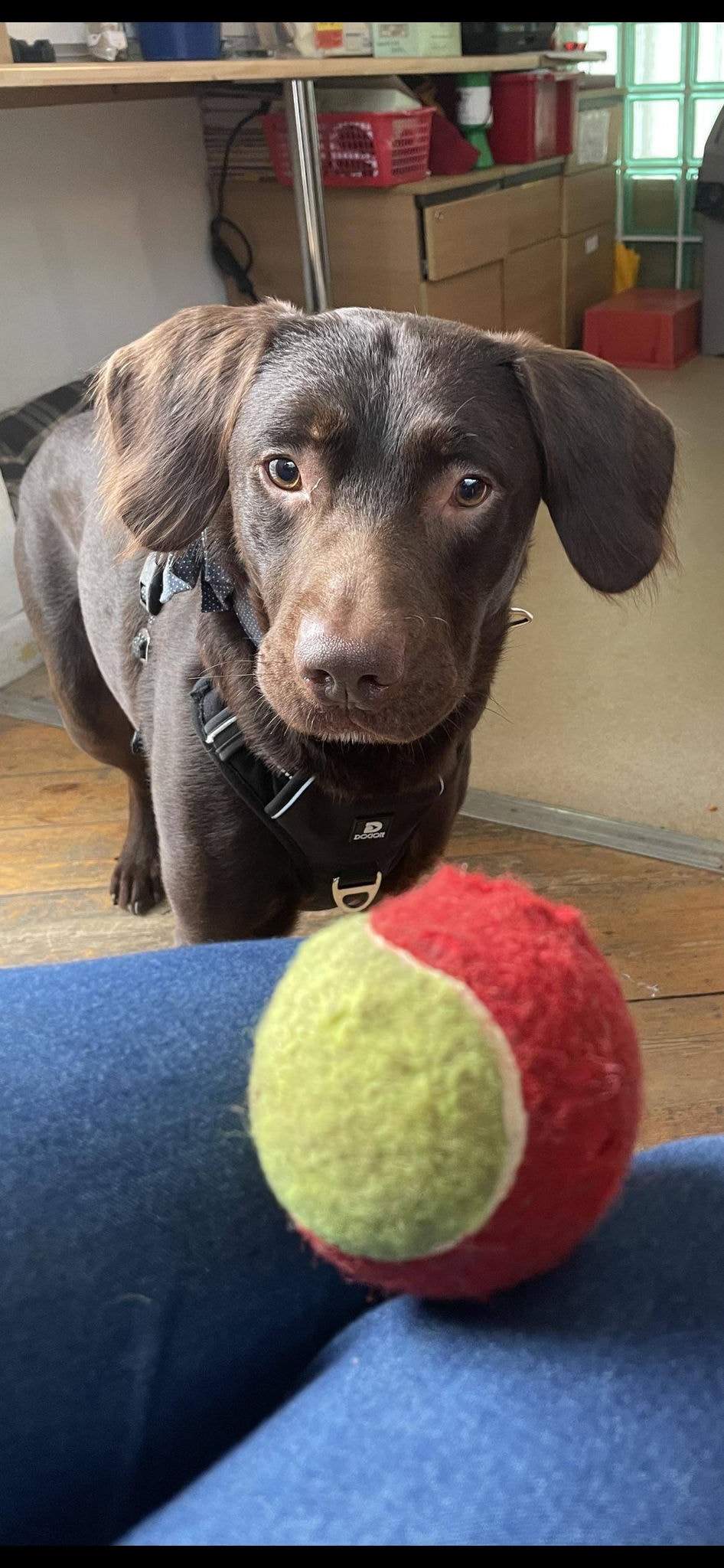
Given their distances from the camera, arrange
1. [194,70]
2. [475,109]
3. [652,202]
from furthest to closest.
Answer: [652,202] → [475,109] → [194,70]

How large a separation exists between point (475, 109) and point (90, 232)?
1652 millimetres

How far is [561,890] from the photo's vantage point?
1830 millimetres

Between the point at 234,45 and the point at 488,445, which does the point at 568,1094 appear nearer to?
the point at 488,445

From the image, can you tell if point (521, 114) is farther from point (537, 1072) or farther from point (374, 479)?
point (537, 1072)

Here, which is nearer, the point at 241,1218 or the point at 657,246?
the point at 241,1218

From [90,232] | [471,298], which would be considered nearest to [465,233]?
[471,298]

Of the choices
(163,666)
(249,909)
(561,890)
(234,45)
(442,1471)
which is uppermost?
(234,45)

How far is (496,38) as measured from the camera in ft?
11.9

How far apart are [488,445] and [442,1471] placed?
0.86m

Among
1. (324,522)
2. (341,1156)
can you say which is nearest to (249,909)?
(324,522)

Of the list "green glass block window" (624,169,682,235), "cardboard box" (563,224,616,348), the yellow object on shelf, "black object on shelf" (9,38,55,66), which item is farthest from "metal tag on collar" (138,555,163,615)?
"green glass block window" (624,169,682,235)

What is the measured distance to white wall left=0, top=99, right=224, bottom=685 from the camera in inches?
108

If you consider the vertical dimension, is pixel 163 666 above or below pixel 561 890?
above
